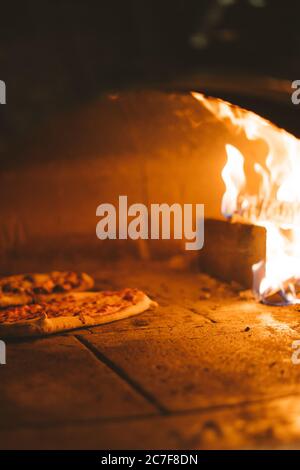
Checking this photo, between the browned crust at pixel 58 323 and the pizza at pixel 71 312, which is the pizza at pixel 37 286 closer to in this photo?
the pizza at pixel 71 312

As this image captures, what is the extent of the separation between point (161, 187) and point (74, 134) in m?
A: 1.52

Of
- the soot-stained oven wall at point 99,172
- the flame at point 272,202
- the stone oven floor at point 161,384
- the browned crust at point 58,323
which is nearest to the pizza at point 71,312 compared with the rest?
the browned crust at point 58,323

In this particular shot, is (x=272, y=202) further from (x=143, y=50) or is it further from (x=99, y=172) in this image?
Answer: (x=143, y=50)

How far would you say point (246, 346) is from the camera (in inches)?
197

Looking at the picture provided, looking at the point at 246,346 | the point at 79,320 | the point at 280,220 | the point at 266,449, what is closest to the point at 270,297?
the point at 280,220

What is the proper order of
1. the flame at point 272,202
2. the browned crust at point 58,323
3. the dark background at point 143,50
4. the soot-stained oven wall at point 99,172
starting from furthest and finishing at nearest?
the soot-stained oven wall at point 99,172 < the flame at point 272,202 < the browned crust at point 58,323 < the dark background at point 143,50

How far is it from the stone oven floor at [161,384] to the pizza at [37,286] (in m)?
1.28

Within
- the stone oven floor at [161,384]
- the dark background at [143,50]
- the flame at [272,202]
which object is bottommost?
the stone oven floor at [161,384]

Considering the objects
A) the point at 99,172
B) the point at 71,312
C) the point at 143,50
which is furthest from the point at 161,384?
the point at 99,172

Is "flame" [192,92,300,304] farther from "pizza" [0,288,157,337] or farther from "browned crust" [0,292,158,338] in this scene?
"browned crust" [0,292,158,338]

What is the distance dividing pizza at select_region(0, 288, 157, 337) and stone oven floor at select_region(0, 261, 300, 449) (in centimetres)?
12

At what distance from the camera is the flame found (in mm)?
6758

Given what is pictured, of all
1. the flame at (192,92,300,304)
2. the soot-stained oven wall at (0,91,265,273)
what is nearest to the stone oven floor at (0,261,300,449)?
the flame at (192,92,300,304)

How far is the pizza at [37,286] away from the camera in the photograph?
6555 mm
